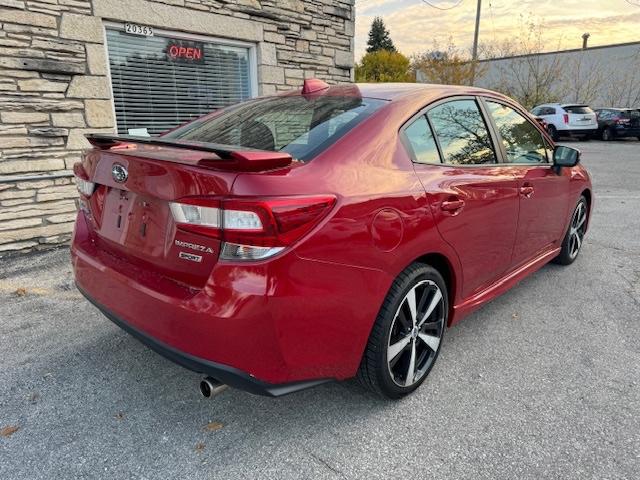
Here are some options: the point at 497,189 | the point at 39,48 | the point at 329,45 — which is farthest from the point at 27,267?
the point at 329,45

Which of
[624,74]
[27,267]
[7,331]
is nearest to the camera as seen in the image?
[7,331]

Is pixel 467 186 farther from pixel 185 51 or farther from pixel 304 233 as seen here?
pixel 185 51

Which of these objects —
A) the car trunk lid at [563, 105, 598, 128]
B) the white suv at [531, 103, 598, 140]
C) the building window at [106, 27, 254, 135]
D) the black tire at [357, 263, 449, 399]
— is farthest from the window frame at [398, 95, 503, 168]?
the car trunk lid at [563, 105, 598, 128]

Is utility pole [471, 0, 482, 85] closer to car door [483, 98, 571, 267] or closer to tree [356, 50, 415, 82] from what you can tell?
tree [356, 50, 415, 82]

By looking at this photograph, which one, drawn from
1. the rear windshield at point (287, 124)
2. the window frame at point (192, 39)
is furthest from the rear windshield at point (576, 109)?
the rear windshield at point (287, 124)

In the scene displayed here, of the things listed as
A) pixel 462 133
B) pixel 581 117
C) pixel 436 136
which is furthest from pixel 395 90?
pixel 581 117

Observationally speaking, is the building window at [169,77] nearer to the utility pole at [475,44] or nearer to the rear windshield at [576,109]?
the rear windshield at [576,109]

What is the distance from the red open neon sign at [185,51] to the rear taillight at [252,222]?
511 cm

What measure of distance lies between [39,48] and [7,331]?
10.2ft

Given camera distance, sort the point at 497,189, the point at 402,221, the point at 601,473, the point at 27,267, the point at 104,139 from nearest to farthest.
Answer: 1. the point at 601,473
2. the point at 402,221
3. the point at 104,139
4. the point at 497,189
5. the point at 27,267

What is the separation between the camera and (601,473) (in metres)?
2.02

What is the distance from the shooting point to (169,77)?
6320 mm

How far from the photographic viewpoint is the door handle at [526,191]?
3.22m

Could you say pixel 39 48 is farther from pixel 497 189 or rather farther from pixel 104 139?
pixel 497 189
